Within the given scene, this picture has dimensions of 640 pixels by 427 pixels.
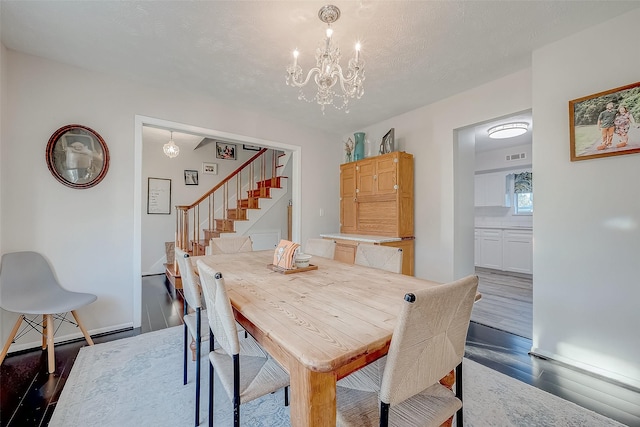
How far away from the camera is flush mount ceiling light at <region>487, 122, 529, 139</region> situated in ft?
11.6

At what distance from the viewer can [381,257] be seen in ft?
6.95

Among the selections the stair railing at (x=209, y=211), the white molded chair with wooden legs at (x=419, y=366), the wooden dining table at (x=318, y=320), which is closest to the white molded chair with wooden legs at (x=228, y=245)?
the wooden dining table at (x=318, y=320)

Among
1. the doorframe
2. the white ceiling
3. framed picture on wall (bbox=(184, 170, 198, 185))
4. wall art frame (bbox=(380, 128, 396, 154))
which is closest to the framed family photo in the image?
the white ceiling

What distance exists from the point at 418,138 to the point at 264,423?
3392 mm

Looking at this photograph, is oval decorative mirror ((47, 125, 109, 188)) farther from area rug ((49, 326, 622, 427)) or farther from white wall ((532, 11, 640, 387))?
white wall ((532, 11, 640, 387))

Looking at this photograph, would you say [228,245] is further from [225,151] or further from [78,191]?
[225,151]

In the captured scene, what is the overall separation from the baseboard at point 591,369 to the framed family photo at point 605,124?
1556mm

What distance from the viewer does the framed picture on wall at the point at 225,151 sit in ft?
19.8

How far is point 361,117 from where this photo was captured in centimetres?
385

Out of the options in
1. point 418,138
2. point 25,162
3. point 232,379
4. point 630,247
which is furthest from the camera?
point 418,138

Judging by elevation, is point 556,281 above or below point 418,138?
below

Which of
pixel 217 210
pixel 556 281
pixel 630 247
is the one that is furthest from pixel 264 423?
pixel 217 210

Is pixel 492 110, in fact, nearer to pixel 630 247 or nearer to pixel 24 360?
pixel 630 247

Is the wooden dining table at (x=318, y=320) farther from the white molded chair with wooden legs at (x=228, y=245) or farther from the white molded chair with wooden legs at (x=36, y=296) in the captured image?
the white molded chair with wooden legs at (x=36, y=296)
